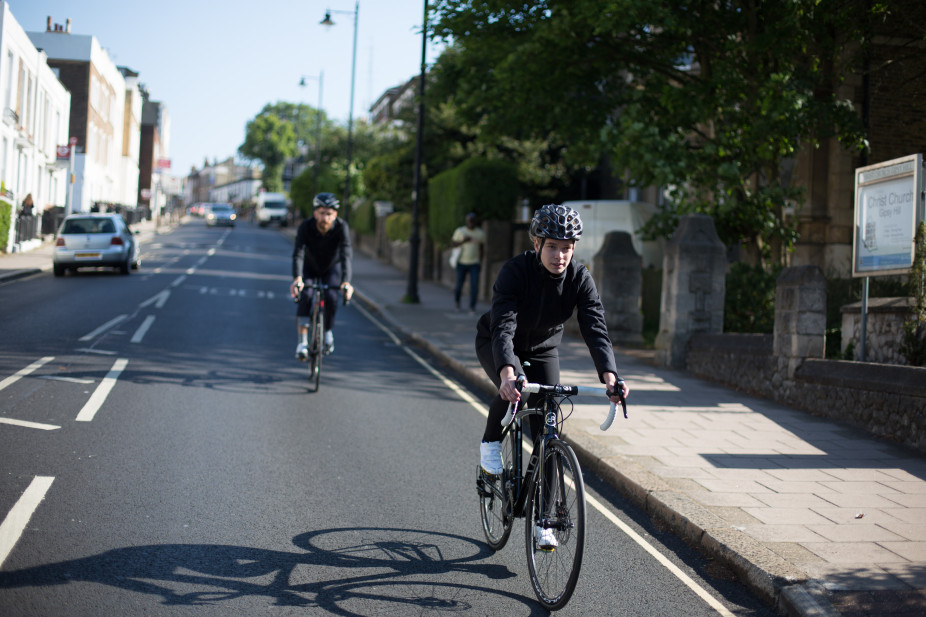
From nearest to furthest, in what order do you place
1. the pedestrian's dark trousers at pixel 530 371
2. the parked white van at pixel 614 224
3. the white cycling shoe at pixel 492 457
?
the pedestrian's dark trousers at pixel 530 371
the white cycling shoe at pixel 492 457
the parked white van at pixel 614 224

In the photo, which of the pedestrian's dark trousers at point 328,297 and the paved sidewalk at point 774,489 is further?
the pedestrian's dark trousers at point 328,297

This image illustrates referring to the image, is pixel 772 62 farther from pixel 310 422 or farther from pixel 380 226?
pixel 380 226

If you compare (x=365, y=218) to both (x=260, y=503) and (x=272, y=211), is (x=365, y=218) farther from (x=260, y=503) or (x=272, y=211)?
(x=260, y=503)

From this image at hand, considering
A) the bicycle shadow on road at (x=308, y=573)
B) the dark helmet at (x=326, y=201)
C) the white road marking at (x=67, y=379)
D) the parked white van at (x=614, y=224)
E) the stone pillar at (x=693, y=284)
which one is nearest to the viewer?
the bicycle shadow on road at (x=308, y=573)

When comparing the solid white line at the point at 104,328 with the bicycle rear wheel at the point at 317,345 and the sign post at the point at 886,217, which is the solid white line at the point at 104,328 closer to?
the bicycle rear wheel at the point at 317,345

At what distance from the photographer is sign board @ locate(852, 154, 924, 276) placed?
870cm

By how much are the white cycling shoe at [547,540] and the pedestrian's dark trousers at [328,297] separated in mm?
6490

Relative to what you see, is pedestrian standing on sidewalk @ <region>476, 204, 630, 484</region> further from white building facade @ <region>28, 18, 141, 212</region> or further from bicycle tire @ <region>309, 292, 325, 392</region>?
white building facade @ <region>28, 18, 141, 212</region>

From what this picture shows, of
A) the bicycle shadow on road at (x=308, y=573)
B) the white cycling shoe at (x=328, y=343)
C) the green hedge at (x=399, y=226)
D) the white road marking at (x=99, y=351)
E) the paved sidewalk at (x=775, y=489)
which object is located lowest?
the bicycle shadow on road at (x=308, y=573)

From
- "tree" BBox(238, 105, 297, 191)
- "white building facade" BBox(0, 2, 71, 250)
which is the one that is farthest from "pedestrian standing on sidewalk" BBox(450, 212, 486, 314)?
"tree" BBox(238, 105, 297, 191)

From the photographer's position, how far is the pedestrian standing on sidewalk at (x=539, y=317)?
4387 millimetres

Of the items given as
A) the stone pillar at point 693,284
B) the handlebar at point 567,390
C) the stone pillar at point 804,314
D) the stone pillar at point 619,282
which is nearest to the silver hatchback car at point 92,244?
the stone pillar at point 619,282

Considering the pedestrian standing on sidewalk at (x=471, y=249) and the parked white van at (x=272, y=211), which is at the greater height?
the parked white van at (x=272, y=211)

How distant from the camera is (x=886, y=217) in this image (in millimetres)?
9164
